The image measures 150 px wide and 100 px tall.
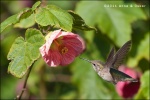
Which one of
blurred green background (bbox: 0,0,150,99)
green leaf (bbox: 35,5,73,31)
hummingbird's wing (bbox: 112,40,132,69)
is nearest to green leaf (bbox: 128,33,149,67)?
blurred green background (bbox: 0,0,150,99)

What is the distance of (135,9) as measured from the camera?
2.54 metres

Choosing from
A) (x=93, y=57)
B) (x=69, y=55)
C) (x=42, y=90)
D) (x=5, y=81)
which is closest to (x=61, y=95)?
(x=42, y=90)

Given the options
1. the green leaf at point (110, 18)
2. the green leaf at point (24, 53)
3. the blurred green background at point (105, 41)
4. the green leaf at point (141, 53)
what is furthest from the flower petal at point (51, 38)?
the green leaf at point (141, 53)

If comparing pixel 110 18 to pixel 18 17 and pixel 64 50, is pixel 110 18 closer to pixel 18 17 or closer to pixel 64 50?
pixel 64 50

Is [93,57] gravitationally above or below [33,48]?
below

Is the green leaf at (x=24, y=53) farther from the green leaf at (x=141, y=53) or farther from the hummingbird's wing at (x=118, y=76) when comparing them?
the green leaf at (x=141, y=53)

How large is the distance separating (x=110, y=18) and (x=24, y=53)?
38.0 inches

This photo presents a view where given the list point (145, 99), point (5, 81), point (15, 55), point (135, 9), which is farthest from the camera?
point (5, 81)

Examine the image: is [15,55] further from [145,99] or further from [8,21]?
[145,99]

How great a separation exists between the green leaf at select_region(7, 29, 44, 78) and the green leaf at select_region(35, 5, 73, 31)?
A: 6 centimetres

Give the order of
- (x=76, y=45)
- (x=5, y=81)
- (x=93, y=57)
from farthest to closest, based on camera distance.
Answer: (x=5, y=81)
(x=93, y=57)
(x=76, y=45)

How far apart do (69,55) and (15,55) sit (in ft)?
0.83

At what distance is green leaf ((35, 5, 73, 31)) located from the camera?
5.35 feet

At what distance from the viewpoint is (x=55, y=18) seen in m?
1.66
